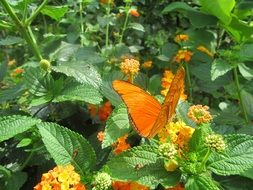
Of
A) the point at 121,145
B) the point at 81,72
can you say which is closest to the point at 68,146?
the point at 121,145

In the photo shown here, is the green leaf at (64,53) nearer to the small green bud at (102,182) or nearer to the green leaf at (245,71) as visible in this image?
the green leaf at (245,71)

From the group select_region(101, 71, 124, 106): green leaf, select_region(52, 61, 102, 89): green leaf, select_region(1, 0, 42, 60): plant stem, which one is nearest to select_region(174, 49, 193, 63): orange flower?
select_region(101, 71, 124, 106): green leaf

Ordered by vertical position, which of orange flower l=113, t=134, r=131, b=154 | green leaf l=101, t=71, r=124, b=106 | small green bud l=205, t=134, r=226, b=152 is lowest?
orange flower l=113, t=134, r=131, b=154

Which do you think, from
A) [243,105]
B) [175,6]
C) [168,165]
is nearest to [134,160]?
[168,165]

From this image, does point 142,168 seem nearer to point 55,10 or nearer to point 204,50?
point 55,10

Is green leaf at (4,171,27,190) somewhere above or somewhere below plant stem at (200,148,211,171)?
below

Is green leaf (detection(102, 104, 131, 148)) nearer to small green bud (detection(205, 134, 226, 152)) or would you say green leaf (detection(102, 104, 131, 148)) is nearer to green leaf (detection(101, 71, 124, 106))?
green leaf (detection(101, 71, 124, 106))
